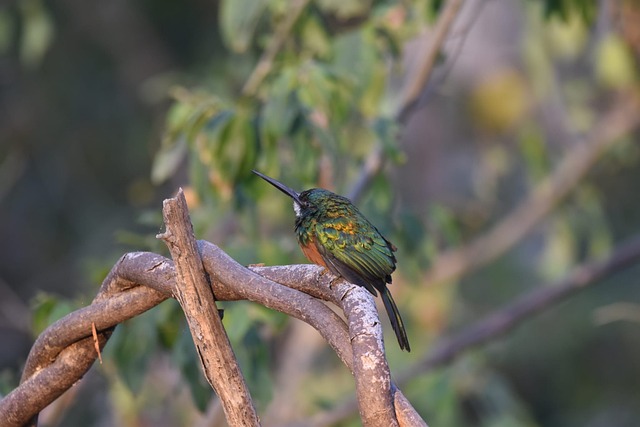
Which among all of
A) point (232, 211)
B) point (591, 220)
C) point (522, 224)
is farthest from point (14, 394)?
point (522, 224)

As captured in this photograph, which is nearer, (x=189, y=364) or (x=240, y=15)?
(x=189, y=364)

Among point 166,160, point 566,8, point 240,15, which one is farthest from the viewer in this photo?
point 566,8

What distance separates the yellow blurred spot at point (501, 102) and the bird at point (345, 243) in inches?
185

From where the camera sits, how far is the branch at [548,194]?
4.54 metres

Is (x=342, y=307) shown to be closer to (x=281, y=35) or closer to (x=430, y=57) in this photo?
(x=281, y=35)

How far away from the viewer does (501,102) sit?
6684mm

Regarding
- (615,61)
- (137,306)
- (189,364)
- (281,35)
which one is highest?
(615,61)

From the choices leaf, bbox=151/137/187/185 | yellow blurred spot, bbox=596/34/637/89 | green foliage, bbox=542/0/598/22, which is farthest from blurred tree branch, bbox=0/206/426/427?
yellow blurred spot, bbox=596/34/637/89

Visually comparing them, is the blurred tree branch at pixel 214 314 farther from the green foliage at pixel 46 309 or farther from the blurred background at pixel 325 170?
the green foliage at pixel 46 309

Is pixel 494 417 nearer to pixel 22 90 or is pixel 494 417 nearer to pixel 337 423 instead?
pixel 337 423

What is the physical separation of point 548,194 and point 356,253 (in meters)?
2.90

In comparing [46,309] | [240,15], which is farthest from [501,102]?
[46,309]

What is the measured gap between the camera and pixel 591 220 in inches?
161

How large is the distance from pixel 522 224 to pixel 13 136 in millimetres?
2860
